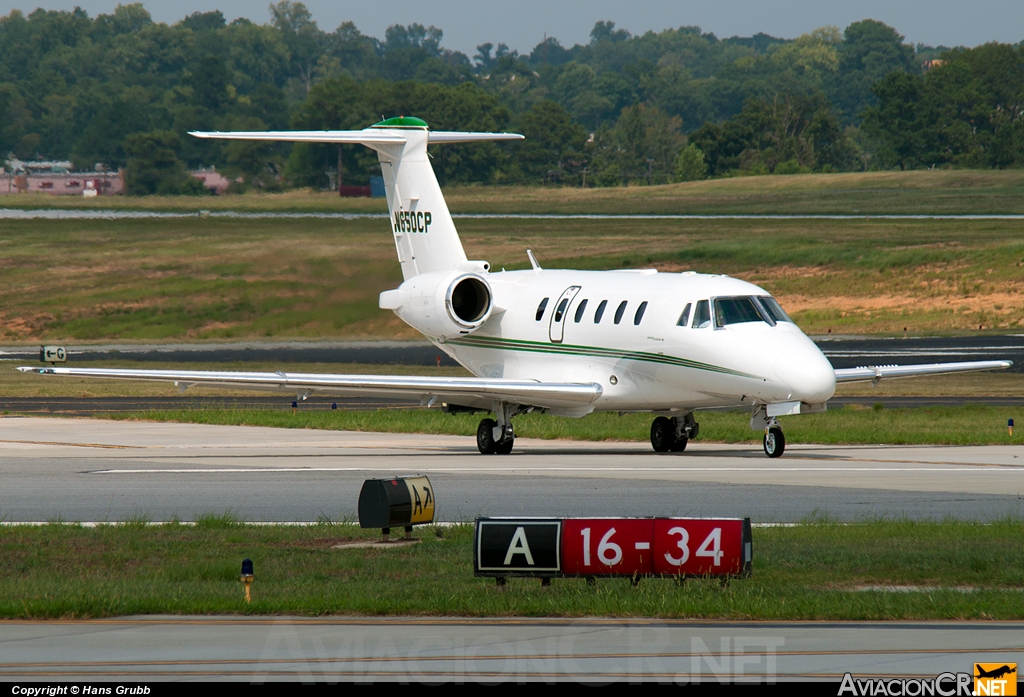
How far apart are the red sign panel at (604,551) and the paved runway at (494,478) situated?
5040mm

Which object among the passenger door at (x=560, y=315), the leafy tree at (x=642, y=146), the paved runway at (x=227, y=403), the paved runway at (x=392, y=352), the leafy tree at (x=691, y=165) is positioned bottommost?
the paved runway at (x=227, y=403)

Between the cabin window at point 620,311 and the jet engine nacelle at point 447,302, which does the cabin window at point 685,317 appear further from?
the jet engine nacelle at point 447,302

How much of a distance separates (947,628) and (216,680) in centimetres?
514

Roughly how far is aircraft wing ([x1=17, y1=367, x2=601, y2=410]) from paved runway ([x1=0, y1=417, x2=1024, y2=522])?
1172 mm

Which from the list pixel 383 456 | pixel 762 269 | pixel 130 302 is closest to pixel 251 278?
pixel 130 302

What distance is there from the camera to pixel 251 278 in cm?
4741

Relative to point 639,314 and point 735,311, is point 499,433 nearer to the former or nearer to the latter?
point 639,314

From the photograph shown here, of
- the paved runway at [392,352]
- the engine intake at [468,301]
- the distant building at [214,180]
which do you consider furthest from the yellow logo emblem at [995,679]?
the distant building at [214,180]

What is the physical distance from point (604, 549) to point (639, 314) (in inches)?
547

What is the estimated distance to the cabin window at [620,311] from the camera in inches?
998

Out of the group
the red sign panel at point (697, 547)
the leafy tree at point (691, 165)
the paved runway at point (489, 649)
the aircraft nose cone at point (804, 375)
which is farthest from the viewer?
the leafy tree at point (691, 165)

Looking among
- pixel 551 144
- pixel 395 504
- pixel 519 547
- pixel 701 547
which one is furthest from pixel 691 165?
pixel 519 547

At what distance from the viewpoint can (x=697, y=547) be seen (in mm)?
11297

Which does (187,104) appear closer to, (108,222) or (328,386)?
(108,222)
